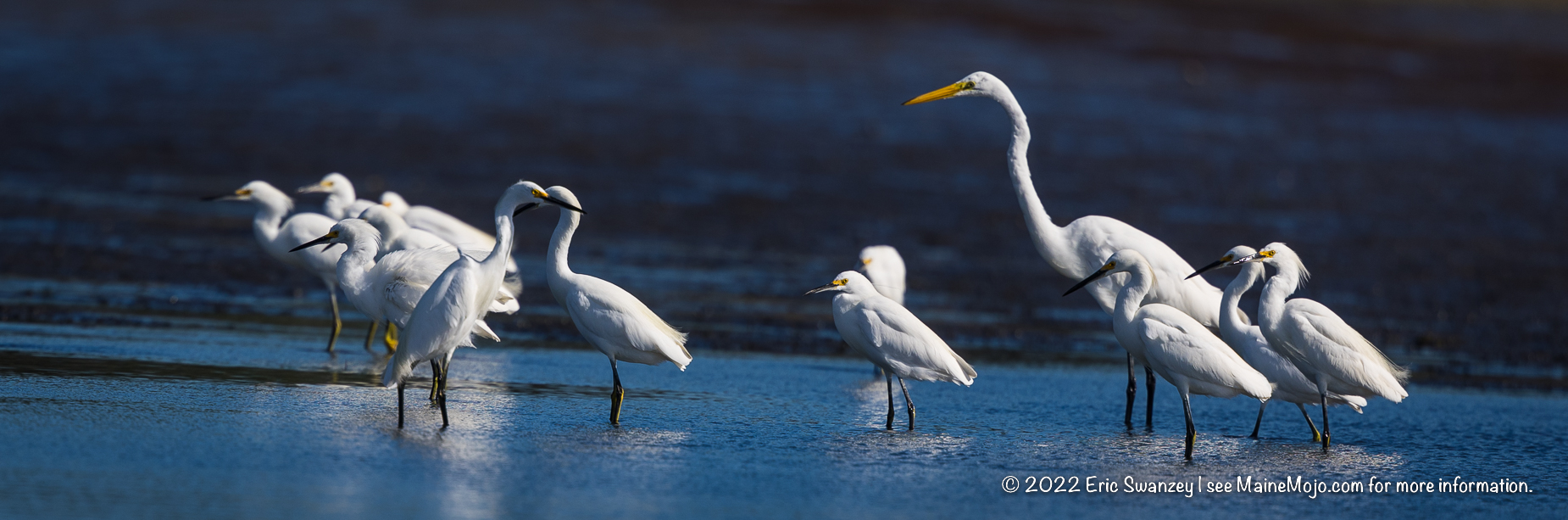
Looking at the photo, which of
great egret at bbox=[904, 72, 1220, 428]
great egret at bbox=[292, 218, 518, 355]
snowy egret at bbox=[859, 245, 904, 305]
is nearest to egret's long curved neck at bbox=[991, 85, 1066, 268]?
great egret at bbox=[904, 72, 1220, 428]

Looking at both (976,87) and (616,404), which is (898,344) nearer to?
(616,404)

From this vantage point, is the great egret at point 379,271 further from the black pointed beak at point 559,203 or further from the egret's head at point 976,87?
the egret's head at point 976,87

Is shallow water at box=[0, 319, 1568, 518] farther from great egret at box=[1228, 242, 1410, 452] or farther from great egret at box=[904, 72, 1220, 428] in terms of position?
great egret at box=[904, 72, 1220, 428]

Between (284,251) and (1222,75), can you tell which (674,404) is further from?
(1222,75)

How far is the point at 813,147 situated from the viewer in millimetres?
20219

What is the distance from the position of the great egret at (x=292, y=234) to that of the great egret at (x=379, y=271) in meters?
1.16

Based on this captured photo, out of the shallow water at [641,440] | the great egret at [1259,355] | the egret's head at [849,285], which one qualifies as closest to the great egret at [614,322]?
the shallow water at [641,440]

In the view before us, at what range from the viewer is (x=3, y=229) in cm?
1269

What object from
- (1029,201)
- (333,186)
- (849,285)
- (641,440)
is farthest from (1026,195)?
(333,186)

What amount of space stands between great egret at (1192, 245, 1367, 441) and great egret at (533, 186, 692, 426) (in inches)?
107

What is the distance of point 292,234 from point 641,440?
4255 mm

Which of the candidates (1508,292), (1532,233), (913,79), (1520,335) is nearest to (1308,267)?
(1508,292)

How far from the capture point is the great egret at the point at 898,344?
285 inches

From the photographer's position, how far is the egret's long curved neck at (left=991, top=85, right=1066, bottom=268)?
880cm
